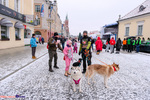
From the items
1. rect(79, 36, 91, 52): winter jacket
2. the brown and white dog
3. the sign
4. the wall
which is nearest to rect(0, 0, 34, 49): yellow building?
the sign

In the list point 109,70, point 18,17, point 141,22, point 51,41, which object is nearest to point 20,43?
point 18,17

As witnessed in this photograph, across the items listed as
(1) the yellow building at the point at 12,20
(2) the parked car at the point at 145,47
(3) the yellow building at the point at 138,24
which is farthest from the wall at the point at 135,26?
(1) the yellow building at the point at 12,20

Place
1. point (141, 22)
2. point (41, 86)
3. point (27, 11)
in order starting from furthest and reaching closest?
point (141, 22), point (27, 11), point (41, 86)

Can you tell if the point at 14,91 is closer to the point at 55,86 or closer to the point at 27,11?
the point at 55,86

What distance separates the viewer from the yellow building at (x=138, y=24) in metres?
21.2

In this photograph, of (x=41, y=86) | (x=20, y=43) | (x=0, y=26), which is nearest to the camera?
(x=41, y=86)

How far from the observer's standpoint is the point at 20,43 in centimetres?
1741

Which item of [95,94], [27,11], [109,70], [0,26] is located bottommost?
[95,94]

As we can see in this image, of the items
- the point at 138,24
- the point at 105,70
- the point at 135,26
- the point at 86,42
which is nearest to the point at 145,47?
the point at 138,24

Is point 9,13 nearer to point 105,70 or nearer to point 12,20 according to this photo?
point 12,20

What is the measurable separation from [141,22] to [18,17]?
2475cm

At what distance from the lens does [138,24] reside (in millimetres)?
23125

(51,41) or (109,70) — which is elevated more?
(51,41)

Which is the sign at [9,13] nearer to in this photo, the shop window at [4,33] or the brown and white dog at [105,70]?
the shop window at [4,33]
